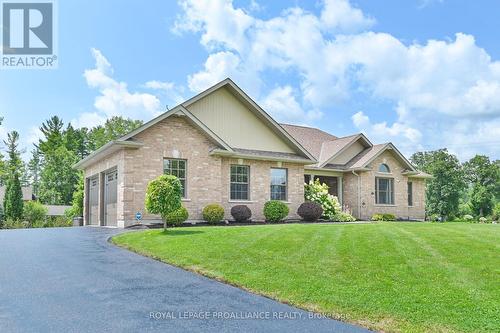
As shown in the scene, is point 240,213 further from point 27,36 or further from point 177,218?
point 27,36

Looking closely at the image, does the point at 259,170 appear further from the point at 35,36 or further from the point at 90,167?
the point at 35,36

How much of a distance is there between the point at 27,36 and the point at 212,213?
35.3ft

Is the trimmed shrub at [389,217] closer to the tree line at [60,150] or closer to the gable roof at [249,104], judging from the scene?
the gable roof at [249,104]

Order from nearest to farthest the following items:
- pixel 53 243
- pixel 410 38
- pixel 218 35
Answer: pixel 53 243
pixel 218 35
pixel 410 38

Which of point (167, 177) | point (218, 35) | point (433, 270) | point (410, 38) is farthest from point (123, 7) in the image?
point (433, 270)

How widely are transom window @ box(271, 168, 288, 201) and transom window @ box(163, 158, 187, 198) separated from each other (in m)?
5.41

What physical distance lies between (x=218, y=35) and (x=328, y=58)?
4.67m

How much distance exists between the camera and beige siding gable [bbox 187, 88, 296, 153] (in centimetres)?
2211

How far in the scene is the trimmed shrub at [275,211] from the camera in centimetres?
2180

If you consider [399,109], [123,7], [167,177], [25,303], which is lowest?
[25,303]

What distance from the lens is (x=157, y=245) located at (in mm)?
11711

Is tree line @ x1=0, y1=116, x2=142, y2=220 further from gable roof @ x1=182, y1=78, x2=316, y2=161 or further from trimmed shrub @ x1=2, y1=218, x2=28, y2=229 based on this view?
gable roof @ x1=182, y1=78, x2=316, y2=161

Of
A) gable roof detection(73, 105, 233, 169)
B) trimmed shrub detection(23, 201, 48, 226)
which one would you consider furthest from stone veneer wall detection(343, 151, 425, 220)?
trimmed shrub detection(23, 201, 48, 226)

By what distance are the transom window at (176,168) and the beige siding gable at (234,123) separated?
320 centimetres
